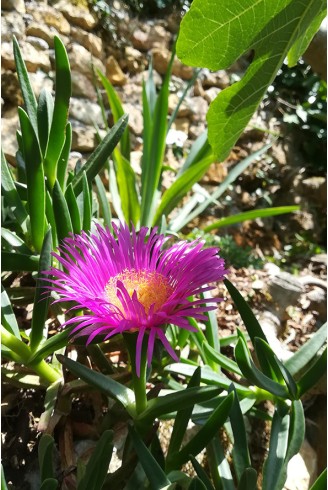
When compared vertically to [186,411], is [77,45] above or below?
above

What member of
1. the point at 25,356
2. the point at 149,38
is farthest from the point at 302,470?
the point at 149,38

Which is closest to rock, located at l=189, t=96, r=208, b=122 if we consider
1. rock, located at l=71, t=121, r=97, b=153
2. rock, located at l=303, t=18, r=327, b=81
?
rock, located at l=71, t=121, r=97, b=153

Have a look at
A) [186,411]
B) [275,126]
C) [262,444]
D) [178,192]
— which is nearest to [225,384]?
[186,411]

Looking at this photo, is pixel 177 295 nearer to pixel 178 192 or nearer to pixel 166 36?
pixel 178 192

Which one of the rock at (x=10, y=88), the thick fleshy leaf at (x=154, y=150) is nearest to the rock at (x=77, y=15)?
the rock at (x=10, y=88)

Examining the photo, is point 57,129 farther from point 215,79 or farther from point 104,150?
point 215,79

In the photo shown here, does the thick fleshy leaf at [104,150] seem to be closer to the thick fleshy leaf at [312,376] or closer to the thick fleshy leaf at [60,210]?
the thick fleshy leaf at [60,210]
